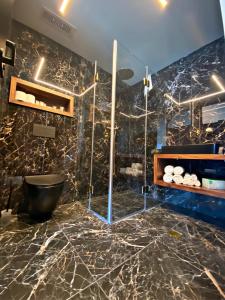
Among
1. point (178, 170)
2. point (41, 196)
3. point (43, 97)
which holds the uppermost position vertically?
point (43, 97)

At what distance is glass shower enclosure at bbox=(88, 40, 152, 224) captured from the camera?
194 cm

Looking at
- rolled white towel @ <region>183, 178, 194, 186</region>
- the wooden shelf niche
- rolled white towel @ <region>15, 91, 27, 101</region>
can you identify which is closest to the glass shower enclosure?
the wooden shelf niche

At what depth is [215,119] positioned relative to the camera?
1.74 metres

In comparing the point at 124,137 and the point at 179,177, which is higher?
the point at 124,137

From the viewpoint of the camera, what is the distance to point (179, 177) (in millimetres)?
1751

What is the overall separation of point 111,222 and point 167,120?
1.69 metres

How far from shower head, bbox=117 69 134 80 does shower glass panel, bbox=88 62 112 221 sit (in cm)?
20

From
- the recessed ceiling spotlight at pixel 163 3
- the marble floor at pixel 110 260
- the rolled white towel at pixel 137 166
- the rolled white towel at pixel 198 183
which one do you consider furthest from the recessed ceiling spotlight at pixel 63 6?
the rolled white towel at pixel 198 183

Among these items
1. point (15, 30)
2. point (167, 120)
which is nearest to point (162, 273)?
point (167, 120)

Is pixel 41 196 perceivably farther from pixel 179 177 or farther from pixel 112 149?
pixel 179 177

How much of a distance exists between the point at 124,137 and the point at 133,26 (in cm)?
131

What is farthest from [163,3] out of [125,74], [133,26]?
[125,74]

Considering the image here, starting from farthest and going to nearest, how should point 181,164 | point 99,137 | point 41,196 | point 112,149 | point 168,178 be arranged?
point 99,137, point 181,164, point 168,178, point 112,149, point 41,196

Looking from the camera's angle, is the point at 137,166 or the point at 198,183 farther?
the point at 137,166
